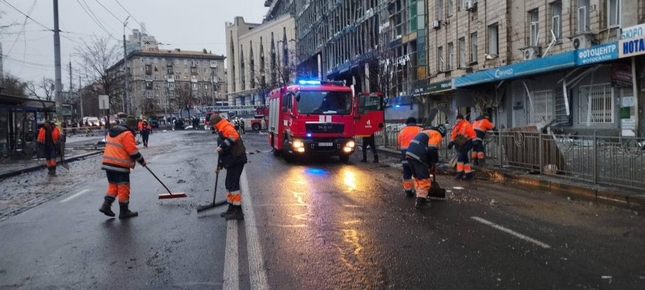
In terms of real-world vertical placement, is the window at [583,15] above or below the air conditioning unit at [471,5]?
below

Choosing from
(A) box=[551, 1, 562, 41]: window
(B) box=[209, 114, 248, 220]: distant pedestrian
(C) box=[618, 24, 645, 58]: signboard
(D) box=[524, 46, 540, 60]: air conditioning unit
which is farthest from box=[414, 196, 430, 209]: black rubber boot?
(D) box=[524, 46, 540, 60]: air conditioning unit

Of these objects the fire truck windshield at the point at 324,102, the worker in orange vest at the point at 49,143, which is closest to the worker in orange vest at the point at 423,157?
the fire truck windshield at the point at 324,102

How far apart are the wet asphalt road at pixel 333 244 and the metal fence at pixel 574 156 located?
1073 millimetres

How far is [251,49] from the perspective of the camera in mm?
104062

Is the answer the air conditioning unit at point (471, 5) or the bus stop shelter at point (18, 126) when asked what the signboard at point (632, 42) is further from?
the bus stop shelter at point (18, 126)

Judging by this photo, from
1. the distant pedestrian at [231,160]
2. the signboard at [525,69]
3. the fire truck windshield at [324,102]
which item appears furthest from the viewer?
the signboard at [525,69]

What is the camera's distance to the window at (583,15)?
65.3 ft

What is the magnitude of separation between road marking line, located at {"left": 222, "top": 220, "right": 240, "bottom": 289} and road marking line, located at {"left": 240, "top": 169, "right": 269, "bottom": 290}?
14cm

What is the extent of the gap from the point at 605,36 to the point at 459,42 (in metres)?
12.1

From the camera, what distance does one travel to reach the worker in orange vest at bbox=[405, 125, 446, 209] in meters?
8.88

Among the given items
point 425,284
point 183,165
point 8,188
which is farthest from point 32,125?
point 425,284

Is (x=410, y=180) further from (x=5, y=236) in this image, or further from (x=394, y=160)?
(x=394, y=160)

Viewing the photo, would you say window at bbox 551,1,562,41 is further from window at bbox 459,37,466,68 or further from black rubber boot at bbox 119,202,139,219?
black rubber boot at bbox 119,202,139,219

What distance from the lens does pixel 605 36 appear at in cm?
1853
